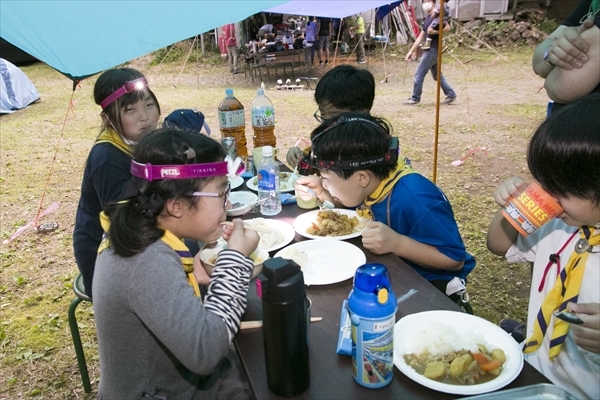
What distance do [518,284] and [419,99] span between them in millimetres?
7340

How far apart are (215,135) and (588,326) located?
8069 mm

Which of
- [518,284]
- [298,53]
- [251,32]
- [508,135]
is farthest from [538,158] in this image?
[251,32]

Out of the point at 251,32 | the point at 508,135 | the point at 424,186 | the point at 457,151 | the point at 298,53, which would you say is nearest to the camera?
the point at 424,186

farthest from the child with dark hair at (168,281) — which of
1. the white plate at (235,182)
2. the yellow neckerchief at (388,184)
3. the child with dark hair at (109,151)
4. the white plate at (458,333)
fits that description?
the white plate at (235,182)

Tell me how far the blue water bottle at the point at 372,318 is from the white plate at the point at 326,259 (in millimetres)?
585

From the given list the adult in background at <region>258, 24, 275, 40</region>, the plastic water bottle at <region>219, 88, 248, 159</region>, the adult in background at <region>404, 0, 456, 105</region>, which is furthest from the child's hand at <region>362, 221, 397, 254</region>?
the adult in background at <region>258, 24, 275, 40</region>

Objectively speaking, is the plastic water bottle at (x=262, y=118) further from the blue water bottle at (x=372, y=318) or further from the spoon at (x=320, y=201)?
the blue water bottle at (x=372, y=318)

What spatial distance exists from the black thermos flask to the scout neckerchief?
880 mm

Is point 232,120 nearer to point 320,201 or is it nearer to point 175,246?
point 320,201

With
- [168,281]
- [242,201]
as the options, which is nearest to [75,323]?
[242,201]

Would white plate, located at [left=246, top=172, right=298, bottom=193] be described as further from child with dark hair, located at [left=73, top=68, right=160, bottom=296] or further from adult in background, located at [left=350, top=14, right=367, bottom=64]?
adult in background, located at [left=350, top=14, right=367, bottom=64]

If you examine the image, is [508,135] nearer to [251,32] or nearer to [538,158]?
[538,158]

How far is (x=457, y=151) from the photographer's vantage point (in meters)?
7.43

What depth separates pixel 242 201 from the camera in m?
2.81
